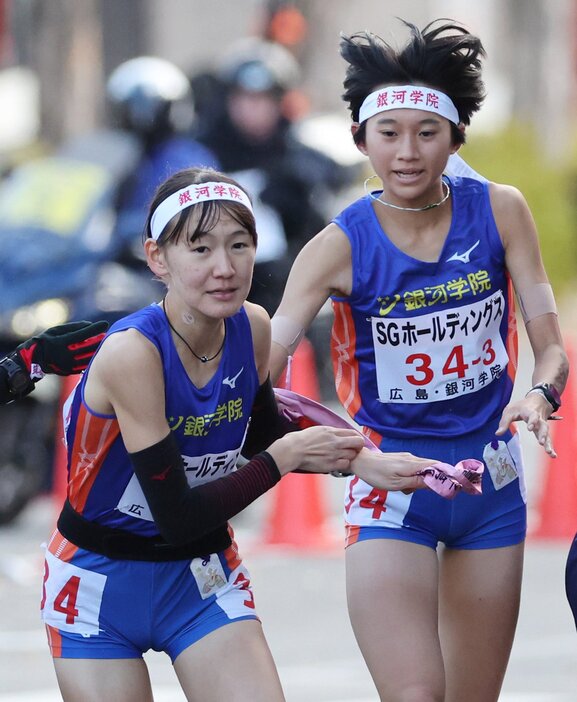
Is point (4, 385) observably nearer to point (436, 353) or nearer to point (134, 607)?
point (134, 607)

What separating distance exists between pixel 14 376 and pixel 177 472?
71 cm

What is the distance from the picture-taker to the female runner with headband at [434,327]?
5.13m

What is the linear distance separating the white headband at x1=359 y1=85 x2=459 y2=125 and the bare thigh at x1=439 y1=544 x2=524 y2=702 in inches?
48.1

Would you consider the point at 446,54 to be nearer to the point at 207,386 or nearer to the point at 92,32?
the point at 207,386

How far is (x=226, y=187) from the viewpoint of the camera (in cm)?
466

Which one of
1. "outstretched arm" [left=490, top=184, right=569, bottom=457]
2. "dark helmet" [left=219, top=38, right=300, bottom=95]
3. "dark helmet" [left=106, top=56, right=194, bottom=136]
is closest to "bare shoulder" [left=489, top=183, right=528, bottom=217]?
"outstretched arm" [left=490, top=184, right=569, bottom=457]

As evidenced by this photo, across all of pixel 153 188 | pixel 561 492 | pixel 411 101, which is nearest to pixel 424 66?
pixel 411 101

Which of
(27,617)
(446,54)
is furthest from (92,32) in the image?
(446,54)

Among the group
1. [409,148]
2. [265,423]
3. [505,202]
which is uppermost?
[409,148]

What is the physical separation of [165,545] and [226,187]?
900 millimetres

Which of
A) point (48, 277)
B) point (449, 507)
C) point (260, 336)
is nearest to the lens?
point (260, 336)

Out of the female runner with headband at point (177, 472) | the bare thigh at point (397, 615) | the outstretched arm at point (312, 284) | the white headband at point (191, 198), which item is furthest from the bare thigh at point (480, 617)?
the white headband at point (191, 198)

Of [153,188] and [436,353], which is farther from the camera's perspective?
[153,188]

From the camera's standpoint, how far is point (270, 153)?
13.7 m
